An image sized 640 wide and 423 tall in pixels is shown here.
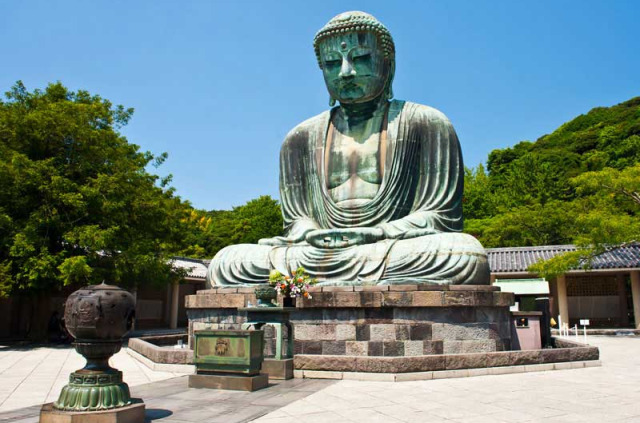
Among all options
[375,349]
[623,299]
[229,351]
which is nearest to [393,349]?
[375,349]

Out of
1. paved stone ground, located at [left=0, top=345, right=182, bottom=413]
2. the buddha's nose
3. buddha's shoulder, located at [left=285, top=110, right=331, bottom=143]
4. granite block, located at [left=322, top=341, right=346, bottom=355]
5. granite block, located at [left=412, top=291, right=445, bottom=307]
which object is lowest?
paved stone ground, located at [left=0, top=345, right=182, bottom=413]

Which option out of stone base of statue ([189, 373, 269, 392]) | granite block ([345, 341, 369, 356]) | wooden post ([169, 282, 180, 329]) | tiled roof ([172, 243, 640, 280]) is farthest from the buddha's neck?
wooden post ([169, 282, 180, 329])

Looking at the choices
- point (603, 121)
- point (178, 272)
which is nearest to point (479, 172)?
point (603, 121)

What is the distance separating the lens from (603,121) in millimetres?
43969

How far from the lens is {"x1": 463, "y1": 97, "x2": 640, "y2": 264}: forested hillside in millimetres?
16234

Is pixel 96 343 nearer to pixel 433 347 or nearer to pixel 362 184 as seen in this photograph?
pixel 433 347

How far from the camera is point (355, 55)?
1026cm

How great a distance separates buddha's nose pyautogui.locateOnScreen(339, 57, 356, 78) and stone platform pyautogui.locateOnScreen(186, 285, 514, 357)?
4.22 m

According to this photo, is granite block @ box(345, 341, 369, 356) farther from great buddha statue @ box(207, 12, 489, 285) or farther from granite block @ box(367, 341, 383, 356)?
great buddha statue @ box(207, 12, 489, 285)

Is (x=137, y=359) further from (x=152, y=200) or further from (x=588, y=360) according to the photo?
(x=588, y=360)

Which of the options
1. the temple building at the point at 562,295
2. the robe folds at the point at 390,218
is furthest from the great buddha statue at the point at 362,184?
the temple building at the point at 562,295

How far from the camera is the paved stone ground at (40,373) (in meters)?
6.17

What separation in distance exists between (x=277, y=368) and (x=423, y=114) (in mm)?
5539

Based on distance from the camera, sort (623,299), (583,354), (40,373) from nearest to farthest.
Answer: (583,354), (40,373), (623,299)
